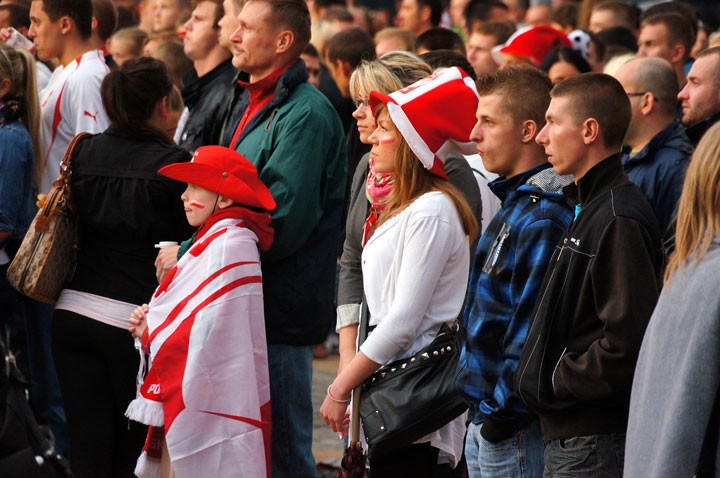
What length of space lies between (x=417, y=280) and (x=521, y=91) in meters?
0.77

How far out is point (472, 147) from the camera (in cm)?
364

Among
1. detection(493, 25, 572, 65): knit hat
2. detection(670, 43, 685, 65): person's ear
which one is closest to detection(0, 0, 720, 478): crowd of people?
detection(670, 43, 685, 65): person's ear

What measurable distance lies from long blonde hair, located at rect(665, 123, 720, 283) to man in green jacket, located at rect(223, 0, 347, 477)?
6.82ft

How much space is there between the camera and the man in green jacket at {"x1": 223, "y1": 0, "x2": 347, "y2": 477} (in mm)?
4215

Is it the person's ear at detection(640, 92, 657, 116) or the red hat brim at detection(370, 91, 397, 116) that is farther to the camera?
the person's ear at detection(640, 92, 657, 116)

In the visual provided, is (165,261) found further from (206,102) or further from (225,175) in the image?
(206,102)

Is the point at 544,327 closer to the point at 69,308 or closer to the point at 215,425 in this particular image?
the point at 215,425

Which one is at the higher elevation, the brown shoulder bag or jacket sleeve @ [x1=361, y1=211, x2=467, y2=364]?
jacket sleeve @ [x1=361, y1=211, x2=467, y2=364]

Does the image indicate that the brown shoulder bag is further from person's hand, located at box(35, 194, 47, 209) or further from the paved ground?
the paved ground

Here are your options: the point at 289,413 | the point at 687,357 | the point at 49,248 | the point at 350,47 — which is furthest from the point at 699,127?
the point at 350,47

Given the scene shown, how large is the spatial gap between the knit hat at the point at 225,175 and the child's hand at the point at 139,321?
616 mm

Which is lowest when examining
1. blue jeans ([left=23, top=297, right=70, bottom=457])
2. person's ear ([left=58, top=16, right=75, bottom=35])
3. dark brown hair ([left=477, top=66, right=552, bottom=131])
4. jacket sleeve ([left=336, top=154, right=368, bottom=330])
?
blue jeans ([left=23, top=297, right=70, bottom=457])

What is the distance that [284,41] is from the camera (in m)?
4.52

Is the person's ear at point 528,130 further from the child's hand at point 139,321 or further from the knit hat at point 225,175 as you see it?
the child's hand at point 139,321
